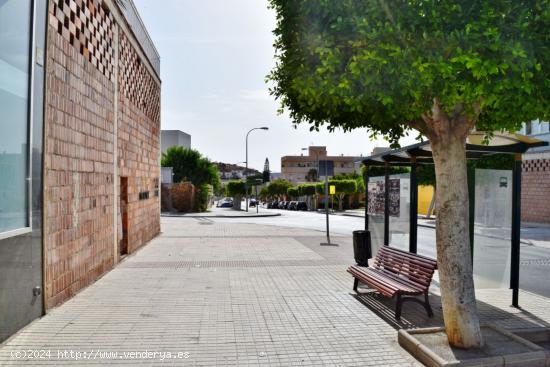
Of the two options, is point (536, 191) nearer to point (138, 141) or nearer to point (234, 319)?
point (138, 141)

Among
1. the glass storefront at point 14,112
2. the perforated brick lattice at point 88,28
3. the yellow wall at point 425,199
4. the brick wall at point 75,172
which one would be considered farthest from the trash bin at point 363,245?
the yellow wall at point 425,199

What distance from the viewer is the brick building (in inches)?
207

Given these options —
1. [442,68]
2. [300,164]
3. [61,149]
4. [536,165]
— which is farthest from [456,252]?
[300,164]

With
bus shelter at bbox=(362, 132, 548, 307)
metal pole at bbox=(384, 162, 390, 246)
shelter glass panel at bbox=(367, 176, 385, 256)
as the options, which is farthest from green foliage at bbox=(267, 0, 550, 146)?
shelter glass panel at bbox=(367, 176, 385, 256)

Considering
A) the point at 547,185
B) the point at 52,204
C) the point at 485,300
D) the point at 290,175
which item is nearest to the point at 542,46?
the point at 485,300

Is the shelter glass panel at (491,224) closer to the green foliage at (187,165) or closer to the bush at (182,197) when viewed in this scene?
the bush at (182,197)

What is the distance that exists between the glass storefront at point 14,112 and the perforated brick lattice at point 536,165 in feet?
90.1

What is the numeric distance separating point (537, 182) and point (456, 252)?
1010 inches

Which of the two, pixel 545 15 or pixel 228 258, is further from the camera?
pixel 228 258

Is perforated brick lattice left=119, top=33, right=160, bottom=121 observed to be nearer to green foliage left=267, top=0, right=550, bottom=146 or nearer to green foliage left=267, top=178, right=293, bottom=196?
green foliage left=267, top=0, right=550, bottom=146

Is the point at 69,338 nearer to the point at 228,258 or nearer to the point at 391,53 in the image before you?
the point at 391,53

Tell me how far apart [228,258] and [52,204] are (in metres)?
5.45

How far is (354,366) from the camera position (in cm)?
454

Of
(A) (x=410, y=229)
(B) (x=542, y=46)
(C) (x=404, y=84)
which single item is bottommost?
(A) (x=410, y=229)
